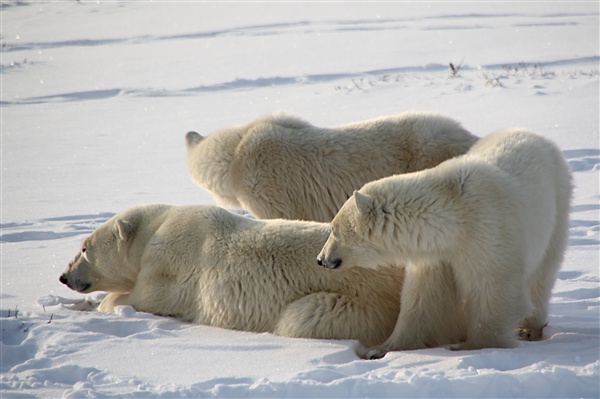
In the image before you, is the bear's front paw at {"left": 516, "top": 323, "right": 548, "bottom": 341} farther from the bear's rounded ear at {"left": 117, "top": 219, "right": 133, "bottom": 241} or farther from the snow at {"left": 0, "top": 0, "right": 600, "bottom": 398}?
the bear's rounded ear at {"left": 117, "top": 219, "right": 133, "bottom": 241}

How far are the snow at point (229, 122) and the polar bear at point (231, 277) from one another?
17 cm

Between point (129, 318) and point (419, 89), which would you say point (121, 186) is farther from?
point (419, 89)

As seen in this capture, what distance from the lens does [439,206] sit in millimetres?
4090

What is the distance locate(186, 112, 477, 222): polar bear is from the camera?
5.72 meters

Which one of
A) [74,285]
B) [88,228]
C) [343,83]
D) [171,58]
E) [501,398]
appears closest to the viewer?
[501,398]

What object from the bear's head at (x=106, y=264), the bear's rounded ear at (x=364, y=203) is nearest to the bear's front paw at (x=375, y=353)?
the bear's rounded ear at (x=364, y=203)

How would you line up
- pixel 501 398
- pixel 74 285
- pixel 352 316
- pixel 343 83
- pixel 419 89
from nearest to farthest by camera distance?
1. pixel 501 398
2. pixel 352 316
3. pixel 74 285
4. pixel 419 89
5. pixel 343 83

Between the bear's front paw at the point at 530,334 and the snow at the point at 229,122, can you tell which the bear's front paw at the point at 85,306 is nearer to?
the snow at the point at 229,122

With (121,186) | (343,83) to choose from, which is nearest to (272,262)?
(121,186)

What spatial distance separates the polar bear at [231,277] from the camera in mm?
4504

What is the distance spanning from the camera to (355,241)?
424 centimetres

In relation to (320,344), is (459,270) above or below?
above

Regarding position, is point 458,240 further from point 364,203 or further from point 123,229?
point 123,229

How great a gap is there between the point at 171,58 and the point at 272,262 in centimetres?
1550
